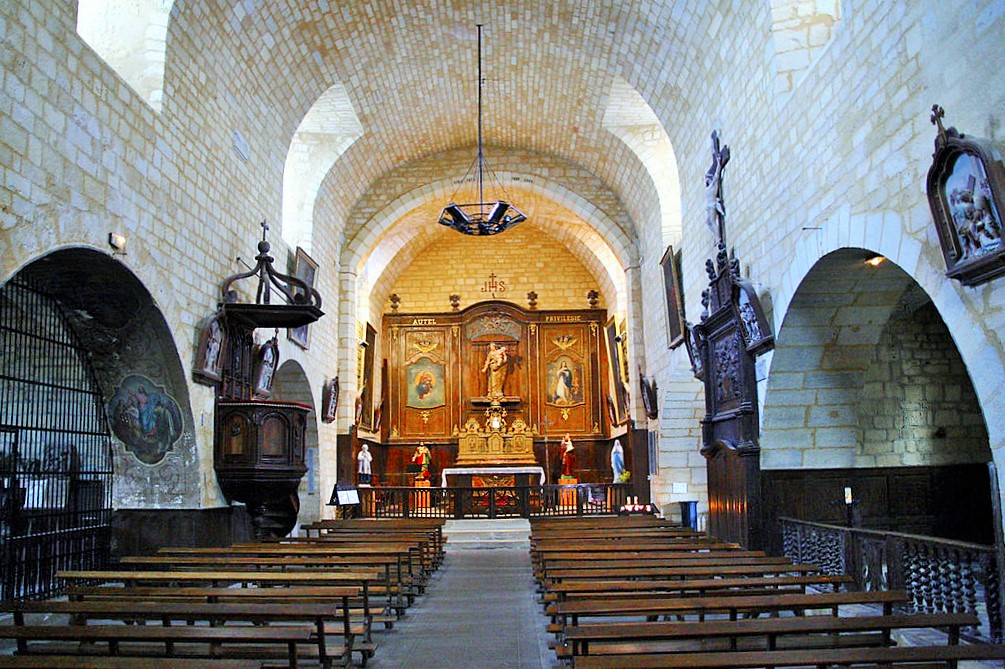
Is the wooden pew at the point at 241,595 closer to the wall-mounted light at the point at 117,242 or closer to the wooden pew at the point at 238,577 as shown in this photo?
the wooden pew at the point at 238,577

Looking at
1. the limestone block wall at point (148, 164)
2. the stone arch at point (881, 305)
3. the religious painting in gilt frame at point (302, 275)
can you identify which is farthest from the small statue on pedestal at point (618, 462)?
the stone arch at point (881, 305)

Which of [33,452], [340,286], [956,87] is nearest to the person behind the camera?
[956,87]

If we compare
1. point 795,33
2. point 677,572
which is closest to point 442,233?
point 795,33

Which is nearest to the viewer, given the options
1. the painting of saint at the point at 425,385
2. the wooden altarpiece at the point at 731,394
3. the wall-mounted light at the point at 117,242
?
the wall-mounted light at the point at 117,242

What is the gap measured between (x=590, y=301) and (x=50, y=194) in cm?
1575

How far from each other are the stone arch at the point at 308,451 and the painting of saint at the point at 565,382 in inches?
292

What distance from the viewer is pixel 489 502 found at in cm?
1485

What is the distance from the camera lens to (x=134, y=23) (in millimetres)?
8383

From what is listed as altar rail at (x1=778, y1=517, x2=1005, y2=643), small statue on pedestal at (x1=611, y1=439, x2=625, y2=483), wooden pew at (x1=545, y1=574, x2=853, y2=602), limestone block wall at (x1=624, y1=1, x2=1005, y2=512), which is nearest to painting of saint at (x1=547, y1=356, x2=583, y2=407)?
small statue on pedestal at (x1=611, y1=439, x2=625, y2=483)

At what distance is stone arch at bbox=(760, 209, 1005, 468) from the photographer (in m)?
4.77

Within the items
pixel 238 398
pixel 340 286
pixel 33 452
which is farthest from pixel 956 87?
pixel 340 286

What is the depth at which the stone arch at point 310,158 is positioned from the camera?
1409 centimetres

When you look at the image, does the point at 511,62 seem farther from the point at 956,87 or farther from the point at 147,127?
the point at 956,87

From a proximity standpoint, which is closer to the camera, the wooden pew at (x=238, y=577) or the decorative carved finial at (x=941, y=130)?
the decorative carved finial at (x=941, y=130)
